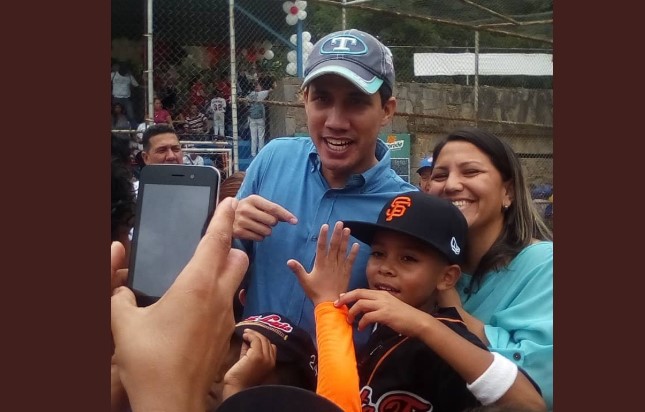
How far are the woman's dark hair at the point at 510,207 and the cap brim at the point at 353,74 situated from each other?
30cm

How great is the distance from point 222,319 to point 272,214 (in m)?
0.78

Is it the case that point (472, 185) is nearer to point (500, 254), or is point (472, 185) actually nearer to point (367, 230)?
point (500, 254)

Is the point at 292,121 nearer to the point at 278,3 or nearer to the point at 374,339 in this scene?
the point at 278,3

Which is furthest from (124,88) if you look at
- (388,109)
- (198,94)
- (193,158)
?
(388,109)

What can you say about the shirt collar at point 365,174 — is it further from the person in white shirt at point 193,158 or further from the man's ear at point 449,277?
the person in white shirt at point 193,158

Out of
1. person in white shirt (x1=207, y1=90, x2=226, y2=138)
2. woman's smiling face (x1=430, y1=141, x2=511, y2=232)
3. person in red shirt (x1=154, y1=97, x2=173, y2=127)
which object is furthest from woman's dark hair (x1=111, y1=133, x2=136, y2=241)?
person in white shirt (x1=207, y1=90, x2=226, y2=138)

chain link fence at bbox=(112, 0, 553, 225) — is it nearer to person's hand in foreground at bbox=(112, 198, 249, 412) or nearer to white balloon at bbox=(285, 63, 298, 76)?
white balloon at bbox=(285, 63, 298, 76)

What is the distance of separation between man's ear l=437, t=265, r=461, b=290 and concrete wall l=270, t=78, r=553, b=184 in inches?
281

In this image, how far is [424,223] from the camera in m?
1.55

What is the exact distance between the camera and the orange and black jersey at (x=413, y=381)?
133cm

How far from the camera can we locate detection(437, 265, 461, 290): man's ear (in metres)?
1.63

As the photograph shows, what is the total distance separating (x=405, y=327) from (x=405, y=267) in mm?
287

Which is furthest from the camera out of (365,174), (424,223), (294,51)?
(294,51)

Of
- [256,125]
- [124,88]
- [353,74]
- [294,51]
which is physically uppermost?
[294,51]
